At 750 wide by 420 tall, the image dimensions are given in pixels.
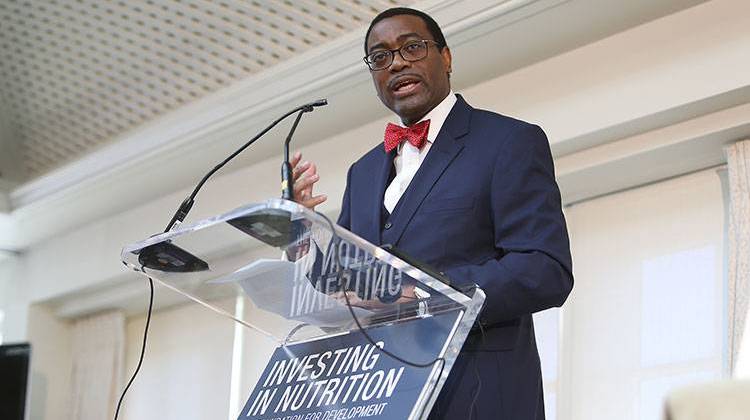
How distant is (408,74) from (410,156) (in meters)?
0.16

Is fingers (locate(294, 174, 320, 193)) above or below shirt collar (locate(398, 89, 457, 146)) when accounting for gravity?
below

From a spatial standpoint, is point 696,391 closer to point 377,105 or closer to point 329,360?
point 329,360

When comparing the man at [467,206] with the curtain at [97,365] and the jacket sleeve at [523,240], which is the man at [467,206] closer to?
the jacket sleeve at [523,240]

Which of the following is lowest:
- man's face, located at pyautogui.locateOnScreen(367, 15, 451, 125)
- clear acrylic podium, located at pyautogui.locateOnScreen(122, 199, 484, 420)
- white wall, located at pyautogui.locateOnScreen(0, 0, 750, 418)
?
clear acrylic podium, located at pyautogui.locateOnScreen(122, 199, 484, 420)

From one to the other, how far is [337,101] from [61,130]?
1.78 meters

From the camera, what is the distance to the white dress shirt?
8.17 ft

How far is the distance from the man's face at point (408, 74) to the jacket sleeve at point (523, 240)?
242 mm

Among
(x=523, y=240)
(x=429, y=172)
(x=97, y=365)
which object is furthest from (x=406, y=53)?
(x=97, y=365)

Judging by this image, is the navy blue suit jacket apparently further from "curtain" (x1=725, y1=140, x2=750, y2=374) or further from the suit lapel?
"curtain" (x1=725, y1=140, x2=750, y2=374)

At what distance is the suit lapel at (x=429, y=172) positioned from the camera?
2.35 metres

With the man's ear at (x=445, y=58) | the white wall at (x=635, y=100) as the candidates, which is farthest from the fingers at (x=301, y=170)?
the white wall at (x=635, y=100)

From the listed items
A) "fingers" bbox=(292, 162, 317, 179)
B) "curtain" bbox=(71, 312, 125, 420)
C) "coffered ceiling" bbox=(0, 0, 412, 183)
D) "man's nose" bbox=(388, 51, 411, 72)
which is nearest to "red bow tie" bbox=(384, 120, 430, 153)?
"man's nose" bbox=(388, 51, 411, 72)

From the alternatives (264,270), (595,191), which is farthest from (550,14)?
(264,270)

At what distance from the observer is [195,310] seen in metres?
6.02
